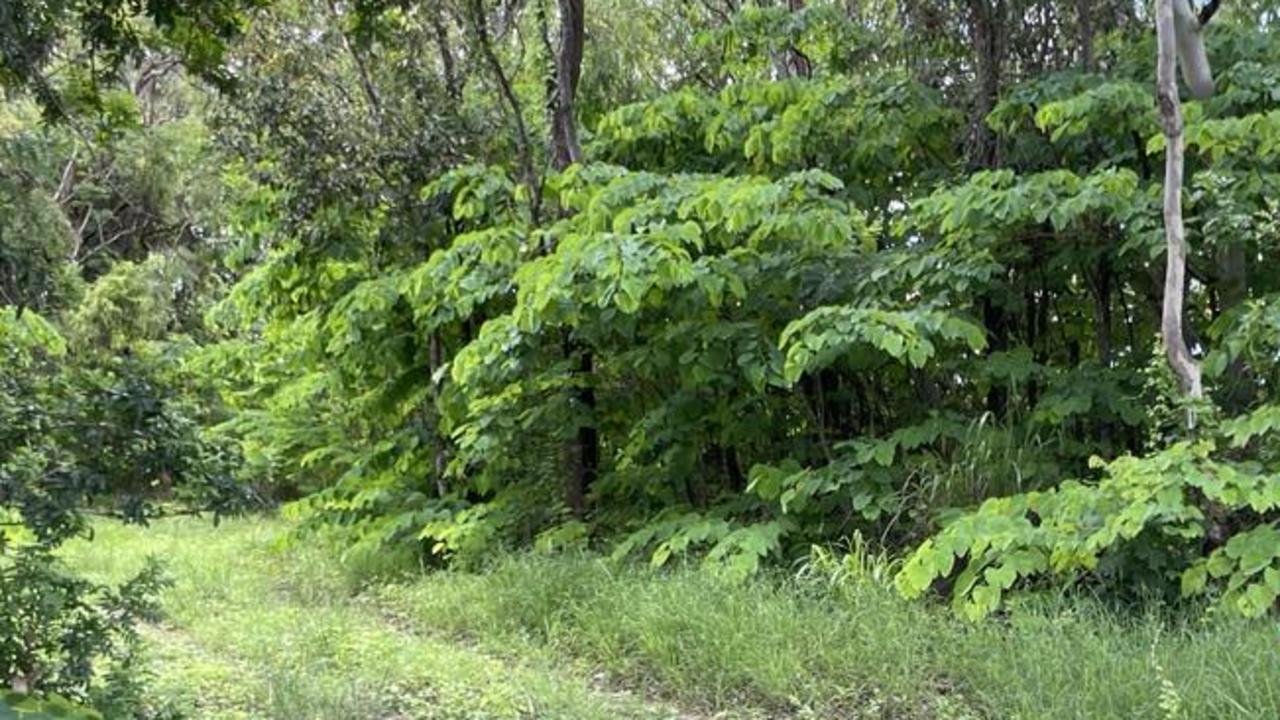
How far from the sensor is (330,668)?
529cm

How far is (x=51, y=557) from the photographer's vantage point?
12.5 feet

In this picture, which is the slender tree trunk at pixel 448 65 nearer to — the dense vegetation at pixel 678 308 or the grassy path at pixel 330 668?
the dense vegetation at pixel 678 308

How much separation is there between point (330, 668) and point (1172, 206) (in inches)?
181

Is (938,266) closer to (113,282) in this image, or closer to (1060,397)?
(1060,397)

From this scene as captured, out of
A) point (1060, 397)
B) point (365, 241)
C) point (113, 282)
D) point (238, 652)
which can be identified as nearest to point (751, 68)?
point (365, 241)

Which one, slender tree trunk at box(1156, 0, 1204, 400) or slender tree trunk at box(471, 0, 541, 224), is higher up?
slender tree trunk at box(471, 0, 541, 224)

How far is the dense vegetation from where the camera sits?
13.1 feet

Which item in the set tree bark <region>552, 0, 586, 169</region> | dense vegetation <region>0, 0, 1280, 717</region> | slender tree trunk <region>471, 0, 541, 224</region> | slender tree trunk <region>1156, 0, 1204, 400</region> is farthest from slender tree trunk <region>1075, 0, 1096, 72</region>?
slender tree trunk <region>471, 0, 541, 224</region>

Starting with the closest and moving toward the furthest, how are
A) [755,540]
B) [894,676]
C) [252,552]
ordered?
[894,676]
[755,540]
[252,552]

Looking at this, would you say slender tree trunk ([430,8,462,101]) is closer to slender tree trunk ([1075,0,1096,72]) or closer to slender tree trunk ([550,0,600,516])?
slender tree trunk ([550,0,600,516])

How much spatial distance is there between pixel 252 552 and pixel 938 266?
7367 mm

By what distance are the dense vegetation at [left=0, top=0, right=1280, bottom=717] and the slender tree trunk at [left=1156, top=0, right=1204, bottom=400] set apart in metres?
0.07

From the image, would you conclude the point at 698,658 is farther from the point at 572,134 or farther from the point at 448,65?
the point at 448,65

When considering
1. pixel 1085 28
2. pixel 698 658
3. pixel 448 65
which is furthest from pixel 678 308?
pixel 448 65
